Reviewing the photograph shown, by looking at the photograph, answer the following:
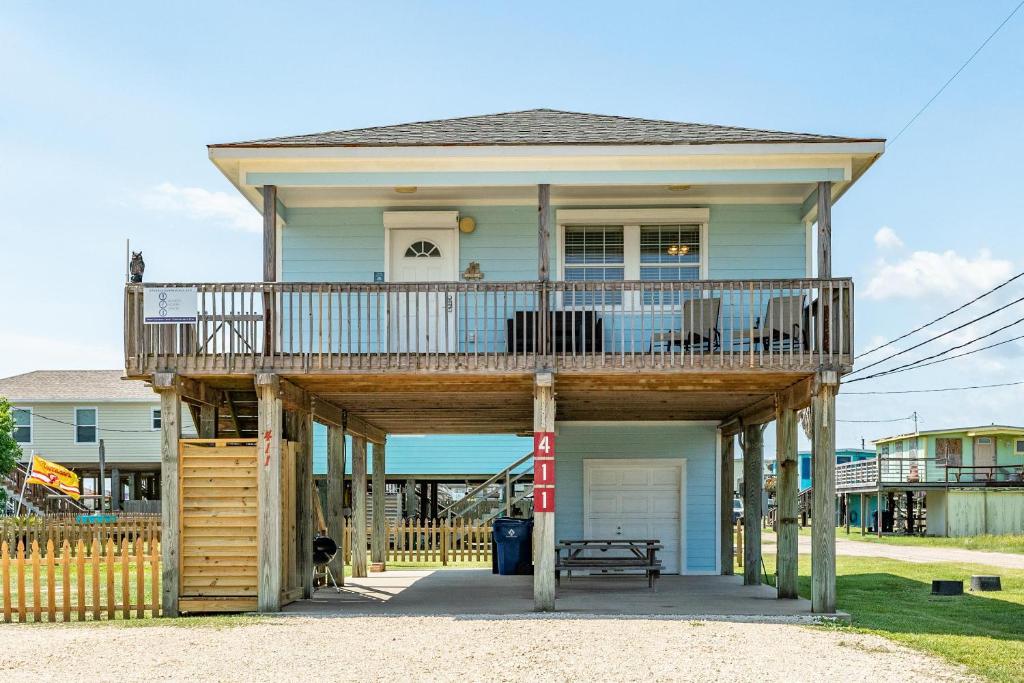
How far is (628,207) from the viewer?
733 inches

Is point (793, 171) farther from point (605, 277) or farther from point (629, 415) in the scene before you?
point (629, 415)

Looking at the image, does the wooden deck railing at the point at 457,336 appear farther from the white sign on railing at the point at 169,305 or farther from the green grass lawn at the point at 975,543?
the green grass lawn at the point at 975,543

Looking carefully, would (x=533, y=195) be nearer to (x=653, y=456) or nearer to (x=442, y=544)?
(x=653, y=456)

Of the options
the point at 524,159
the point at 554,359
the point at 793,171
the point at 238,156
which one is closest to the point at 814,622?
the point at 554,359

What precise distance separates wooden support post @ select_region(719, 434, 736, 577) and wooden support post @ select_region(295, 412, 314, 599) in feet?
27.3

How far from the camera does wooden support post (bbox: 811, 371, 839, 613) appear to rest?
15000 mm

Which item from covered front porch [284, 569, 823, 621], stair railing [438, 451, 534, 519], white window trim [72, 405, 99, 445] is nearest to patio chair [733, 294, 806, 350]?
covered front porch [284, 569, 823, 621]

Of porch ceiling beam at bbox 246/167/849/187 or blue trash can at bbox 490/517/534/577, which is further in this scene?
blue trash can at bbox 490/517/534/577

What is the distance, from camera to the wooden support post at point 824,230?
15242mm

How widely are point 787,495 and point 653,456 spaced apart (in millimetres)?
5542

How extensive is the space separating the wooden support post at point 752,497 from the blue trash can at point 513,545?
14.7ft

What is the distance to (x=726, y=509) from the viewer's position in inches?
878

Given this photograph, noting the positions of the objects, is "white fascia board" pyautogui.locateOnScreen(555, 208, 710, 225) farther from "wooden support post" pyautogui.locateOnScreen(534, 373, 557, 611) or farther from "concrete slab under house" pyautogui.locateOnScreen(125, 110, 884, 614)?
"wooden support post" pyautogui.locateOnScreen(534, 373, 557, 611)

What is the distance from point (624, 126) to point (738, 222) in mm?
2445
